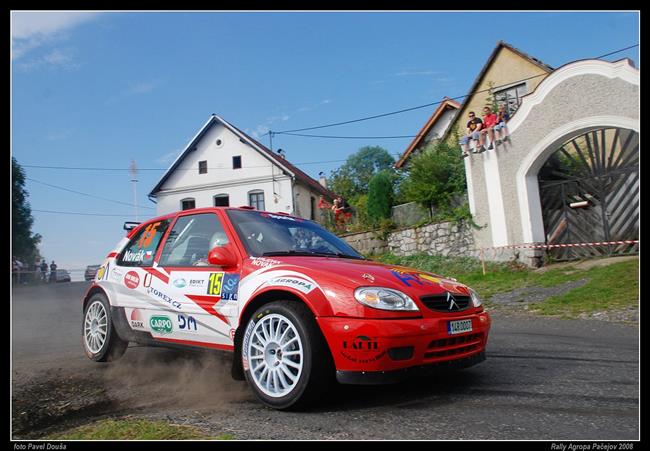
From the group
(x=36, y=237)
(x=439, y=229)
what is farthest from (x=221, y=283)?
(x=36, y=237)

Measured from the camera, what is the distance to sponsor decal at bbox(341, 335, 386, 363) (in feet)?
11.8

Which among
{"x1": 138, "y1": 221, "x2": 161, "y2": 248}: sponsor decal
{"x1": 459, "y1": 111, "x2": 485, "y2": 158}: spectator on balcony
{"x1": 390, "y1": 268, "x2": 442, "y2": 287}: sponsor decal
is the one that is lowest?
{"x1": 390, "y1": 268, "x2": 442, "y2": 287}: sponsor decal

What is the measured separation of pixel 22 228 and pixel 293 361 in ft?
126

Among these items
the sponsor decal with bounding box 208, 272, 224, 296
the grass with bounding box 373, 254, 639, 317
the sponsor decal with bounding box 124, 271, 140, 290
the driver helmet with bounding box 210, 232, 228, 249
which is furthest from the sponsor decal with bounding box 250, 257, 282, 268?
the grass with bounding box 373, 254, 639, 317

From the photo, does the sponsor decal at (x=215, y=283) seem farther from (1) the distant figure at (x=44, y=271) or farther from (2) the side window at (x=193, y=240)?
(1) the distant figure at (x=44, y=271)

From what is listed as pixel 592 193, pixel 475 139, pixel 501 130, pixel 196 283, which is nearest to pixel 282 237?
pixel 196 283

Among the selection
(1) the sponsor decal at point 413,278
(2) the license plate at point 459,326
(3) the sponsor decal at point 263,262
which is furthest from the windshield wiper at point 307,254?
(2) the license plate at point 459,326

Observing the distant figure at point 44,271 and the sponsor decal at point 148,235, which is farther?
the distant figure at point 44,271

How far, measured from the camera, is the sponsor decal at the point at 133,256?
224 inches

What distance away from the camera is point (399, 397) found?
4027mm

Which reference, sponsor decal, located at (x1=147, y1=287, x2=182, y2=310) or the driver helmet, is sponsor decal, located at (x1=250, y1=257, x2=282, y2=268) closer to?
the driver helmet

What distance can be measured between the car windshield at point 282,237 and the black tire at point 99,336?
1964 mm

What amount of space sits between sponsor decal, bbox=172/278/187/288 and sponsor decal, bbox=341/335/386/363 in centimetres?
194
